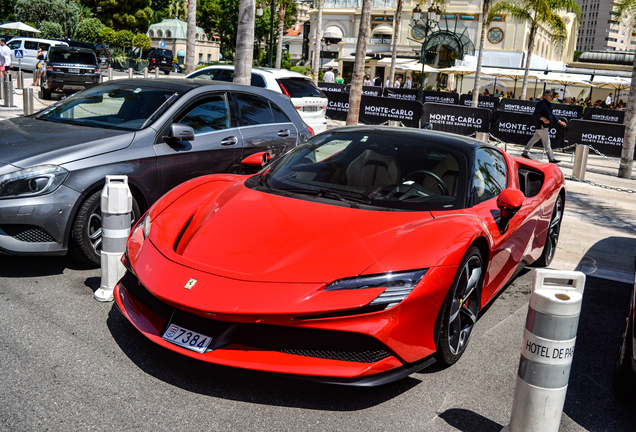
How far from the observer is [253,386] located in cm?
349

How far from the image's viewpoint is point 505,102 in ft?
88.2

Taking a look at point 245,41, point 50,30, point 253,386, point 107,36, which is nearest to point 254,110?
point 253,386

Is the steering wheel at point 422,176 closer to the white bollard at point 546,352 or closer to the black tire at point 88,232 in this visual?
the white bollard at point 546,352

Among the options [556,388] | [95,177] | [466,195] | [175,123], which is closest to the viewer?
[556,388]

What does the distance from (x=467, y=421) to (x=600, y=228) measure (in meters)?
6.47

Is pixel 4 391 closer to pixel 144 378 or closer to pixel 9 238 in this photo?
pixel 144 378

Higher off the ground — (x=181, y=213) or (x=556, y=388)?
(x=181, y=213)

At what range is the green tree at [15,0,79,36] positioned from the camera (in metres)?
54.6

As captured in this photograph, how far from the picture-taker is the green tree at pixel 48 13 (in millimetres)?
54625

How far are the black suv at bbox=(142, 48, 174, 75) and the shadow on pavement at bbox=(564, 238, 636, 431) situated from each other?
154 ft

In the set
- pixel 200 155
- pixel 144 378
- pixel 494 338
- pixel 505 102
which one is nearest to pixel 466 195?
pixel 494 338

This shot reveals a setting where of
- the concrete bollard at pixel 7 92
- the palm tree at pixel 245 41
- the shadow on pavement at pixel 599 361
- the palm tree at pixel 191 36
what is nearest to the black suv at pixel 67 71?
the concrete bollard at pixel 7 92

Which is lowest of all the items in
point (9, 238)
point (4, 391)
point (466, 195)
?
point (4, 391)

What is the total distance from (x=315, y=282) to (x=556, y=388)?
1262 millimetres
